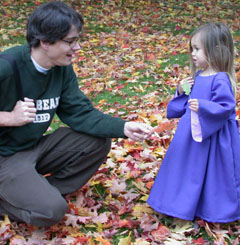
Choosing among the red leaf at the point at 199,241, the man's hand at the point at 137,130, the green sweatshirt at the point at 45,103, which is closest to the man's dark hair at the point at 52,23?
the green sweatshirt at the point at 45,103

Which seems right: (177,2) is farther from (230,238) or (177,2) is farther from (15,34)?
(230,238)

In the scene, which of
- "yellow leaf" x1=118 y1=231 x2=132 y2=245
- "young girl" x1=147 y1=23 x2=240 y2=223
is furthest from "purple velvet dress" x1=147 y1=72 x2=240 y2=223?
"yellow leaf" x1=118 y1=231 x2=132 y2=245

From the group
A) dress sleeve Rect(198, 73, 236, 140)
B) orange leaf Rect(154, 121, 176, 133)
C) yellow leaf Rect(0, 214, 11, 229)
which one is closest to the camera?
dress sleeve Rect(198, 73, 236, 140)

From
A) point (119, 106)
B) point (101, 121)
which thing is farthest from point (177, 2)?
point (101, 121)

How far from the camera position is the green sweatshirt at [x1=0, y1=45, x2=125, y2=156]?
8.31 feet

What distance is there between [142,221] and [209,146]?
73 cm

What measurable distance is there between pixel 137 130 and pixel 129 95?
288 cm

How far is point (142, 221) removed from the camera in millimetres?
2701

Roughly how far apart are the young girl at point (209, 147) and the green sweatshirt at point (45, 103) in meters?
0.51

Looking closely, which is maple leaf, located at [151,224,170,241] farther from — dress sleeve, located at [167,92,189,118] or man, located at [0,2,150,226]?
dress sleeve, located at [167,92,189,118]

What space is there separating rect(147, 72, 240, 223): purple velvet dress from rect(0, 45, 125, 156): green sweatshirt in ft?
1.61

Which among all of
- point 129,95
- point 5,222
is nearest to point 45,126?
point 5,222

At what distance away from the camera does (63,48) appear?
2504 mm

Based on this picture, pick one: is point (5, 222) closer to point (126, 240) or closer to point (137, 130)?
point (126, 240)
